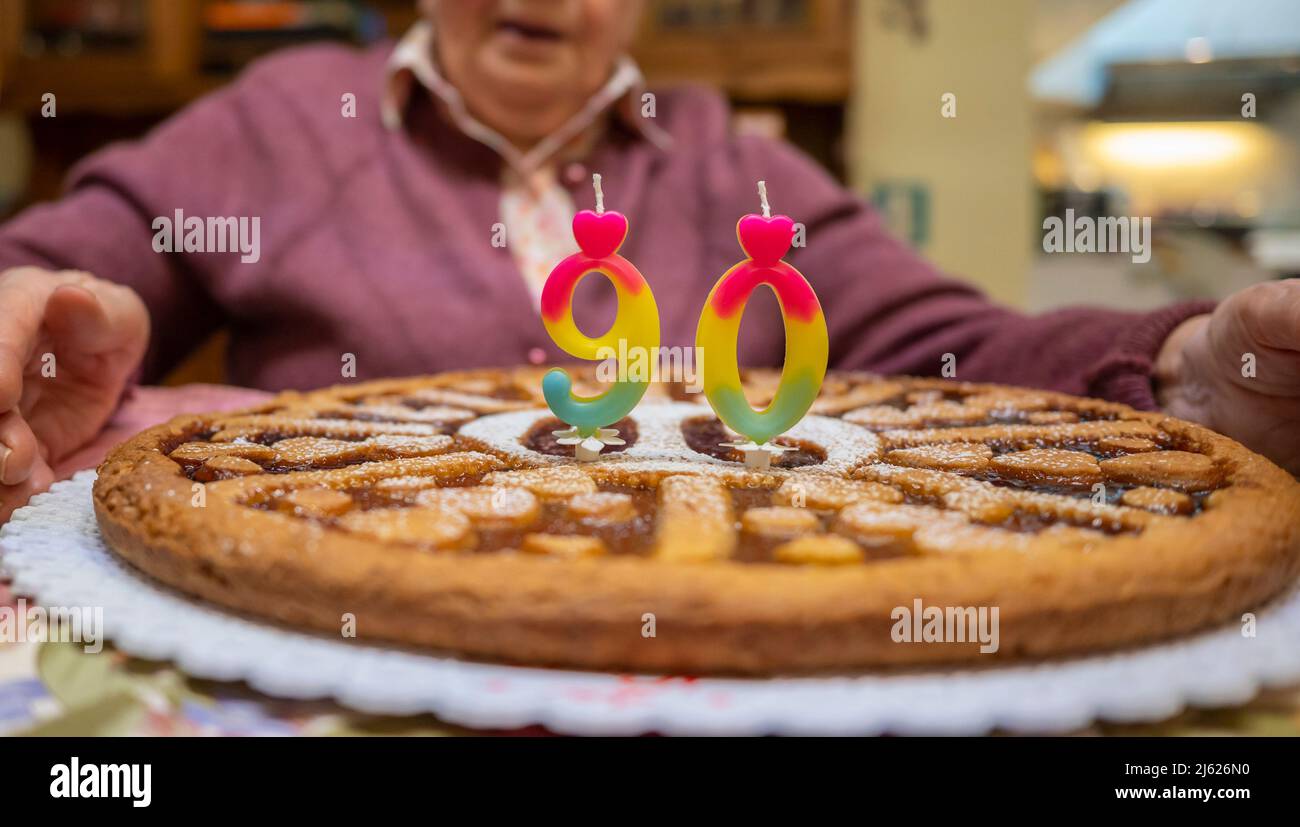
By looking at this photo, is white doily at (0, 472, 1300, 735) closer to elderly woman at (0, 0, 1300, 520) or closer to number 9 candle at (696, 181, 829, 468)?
number 9 candle at (696, 181, 829, 468)

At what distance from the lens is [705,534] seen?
74 cm

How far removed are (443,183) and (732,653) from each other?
4.77ft

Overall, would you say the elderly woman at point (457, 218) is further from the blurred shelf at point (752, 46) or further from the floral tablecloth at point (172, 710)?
the blurred shelf at point (752, 46)

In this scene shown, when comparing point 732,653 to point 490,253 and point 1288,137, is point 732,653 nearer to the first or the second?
point 490,253

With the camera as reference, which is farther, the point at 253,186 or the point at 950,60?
the point at 950,60

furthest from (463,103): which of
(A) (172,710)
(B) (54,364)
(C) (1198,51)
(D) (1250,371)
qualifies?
(C) (1198,51)

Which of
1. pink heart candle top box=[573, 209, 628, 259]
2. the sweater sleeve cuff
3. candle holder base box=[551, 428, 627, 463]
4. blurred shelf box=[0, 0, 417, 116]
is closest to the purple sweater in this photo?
the sweater sleeve cuff

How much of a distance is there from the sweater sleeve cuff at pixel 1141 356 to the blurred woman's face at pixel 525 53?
1.01m

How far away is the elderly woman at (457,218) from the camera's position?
1716 mm

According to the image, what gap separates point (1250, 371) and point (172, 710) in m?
1.00

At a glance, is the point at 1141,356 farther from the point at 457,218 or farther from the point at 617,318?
the point at 457,218

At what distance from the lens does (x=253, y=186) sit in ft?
6.15

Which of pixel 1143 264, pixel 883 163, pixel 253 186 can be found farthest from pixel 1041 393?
pixel 1143 264
